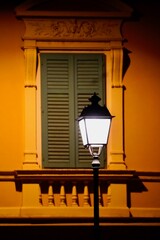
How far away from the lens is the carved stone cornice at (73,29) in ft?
39.6

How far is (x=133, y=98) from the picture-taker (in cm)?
1226

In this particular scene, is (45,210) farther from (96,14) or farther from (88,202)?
(96,14)

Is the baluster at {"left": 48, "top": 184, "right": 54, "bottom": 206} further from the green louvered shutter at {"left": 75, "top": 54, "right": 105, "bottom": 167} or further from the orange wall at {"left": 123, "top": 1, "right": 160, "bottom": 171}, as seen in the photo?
the orange wall at {"left": 123, "top": 1, "right": 160, "bottom": 171}

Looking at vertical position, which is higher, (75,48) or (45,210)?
(75,48)

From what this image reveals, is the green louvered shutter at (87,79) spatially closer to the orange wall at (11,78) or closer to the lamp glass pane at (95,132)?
the orange wall at (11,78)

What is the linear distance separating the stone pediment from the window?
711 millimetres

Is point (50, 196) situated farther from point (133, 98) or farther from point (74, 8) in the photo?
point (74, 8)

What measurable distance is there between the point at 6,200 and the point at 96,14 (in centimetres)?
355

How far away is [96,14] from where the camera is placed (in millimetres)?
12078

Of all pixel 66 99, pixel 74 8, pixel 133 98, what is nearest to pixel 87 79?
pixel 66 99
